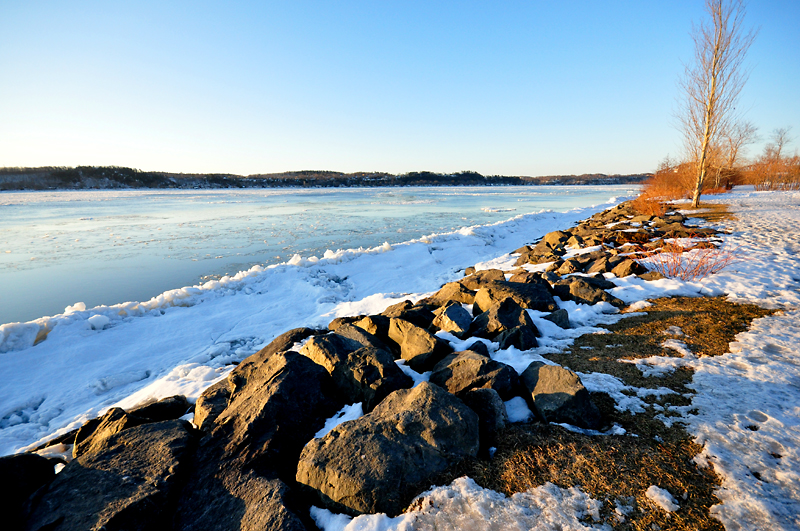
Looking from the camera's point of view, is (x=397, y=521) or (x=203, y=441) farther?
(x=203, y=441)

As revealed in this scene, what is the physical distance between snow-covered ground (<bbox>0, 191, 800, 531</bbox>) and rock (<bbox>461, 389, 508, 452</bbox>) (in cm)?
50

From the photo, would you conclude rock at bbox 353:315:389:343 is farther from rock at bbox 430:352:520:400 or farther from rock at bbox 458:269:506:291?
rock at bbox 458:269:506:291

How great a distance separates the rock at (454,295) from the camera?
21.1ft

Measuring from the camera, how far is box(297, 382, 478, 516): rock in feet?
7.23

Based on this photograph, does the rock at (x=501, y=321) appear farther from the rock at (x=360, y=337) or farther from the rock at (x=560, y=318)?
the rock at (x=360, y=337)

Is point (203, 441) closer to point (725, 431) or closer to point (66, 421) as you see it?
point (66, 421)

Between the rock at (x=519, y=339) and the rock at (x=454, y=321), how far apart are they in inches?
22.0

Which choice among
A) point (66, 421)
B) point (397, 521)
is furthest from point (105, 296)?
point (397, 521)

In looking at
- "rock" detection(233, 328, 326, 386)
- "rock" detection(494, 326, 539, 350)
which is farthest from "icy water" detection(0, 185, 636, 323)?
"rock" detection(494, 326, 539, 350)

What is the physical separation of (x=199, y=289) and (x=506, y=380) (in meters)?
7.93

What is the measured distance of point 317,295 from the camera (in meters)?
8.79

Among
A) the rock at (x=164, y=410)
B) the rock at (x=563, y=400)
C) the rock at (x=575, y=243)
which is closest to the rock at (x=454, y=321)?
the rock at (x=563, y=400)

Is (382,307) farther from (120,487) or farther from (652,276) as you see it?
(120,487)

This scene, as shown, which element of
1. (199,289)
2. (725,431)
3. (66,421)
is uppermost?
(725,431)
